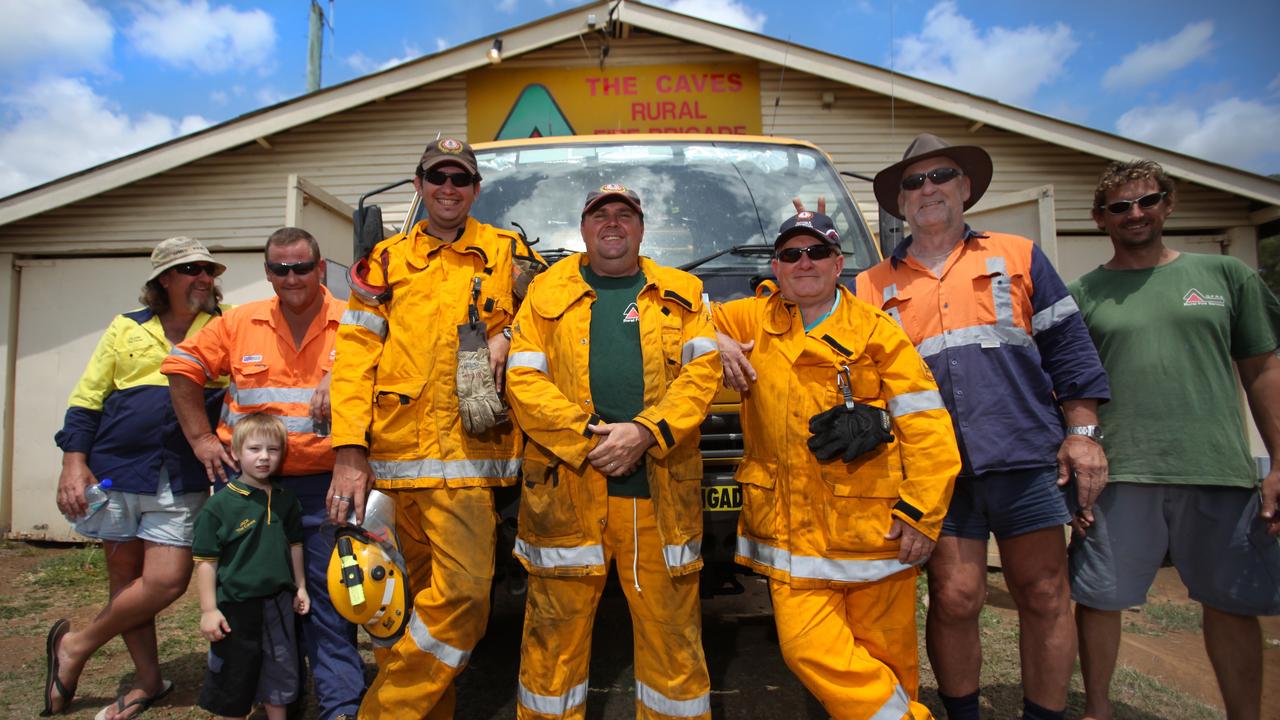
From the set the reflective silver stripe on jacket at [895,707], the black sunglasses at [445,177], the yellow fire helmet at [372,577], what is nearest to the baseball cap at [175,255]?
the black sunglasses at [445,177]

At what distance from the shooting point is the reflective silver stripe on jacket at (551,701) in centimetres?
252

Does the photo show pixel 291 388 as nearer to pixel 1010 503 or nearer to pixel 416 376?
pixel 416 376

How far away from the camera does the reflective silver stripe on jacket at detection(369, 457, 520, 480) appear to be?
264cm

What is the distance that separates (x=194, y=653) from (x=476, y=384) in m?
2.92

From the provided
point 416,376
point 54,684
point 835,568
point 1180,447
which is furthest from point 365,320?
point 1180,447

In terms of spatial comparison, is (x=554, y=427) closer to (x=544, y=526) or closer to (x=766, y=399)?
(x=544, y=526)

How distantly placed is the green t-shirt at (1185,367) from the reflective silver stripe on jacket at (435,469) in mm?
2406

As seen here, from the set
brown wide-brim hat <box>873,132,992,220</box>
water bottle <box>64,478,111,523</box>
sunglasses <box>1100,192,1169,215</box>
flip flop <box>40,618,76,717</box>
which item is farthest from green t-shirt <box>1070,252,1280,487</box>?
flip flop <box>40,618,76,717</box>

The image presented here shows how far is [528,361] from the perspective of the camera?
2527mm

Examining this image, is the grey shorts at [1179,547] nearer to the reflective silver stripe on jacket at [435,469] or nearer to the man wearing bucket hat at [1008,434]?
the man wearing bucket hat at [1008,434]

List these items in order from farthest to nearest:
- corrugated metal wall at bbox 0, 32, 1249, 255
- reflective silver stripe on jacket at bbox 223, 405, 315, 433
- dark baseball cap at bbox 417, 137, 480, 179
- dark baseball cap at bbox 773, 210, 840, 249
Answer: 1. corrugated metal wall at bbox 0, 32, 1249, 255
2. reflective silver stripe on jacket at bbox 223, 405, 315, 433
3. dark baseball cap at bbox 417, 137, 480, 179
4. dark baseball cap at bbox 773, 210, 840, 249

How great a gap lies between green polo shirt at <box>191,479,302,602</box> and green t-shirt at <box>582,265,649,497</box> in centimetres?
144

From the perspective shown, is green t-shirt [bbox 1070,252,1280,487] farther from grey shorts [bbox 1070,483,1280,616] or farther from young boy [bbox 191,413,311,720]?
young boy [bbox 191,413,311,720]

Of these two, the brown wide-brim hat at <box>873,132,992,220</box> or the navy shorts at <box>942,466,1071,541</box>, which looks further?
the brown wide-brim hat at <box>873,132,992,220</box>
